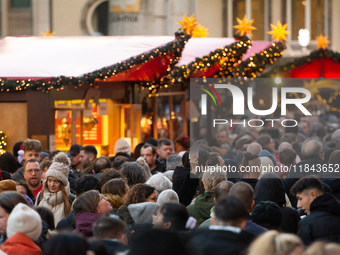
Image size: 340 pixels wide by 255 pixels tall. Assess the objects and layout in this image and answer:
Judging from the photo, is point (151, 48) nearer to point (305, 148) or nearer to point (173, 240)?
point (305, 148)

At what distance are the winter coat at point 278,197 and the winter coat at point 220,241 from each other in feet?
6.71

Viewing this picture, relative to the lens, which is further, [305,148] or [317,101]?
[317,101]

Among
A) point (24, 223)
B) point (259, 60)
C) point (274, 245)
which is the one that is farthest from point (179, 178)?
point (259, 60)

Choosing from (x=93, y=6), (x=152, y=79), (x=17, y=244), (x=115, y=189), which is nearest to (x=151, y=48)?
(x=152, y=79)

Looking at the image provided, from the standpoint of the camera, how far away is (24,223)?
4.10 meters

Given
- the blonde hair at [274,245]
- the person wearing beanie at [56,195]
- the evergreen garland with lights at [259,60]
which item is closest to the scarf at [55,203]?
the person wearing beanie at [56,195]

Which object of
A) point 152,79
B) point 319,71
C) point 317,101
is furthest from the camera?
point 317,101

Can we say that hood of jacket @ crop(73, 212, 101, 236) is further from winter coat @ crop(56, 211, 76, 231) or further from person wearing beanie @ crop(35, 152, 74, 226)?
person wearing beanie @ crop(35, 152, 74, 226)

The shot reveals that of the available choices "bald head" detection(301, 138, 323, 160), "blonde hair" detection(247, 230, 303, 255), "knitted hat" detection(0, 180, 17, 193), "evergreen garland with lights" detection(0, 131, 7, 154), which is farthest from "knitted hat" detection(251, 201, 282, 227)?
"evergreen garland with lights" detection(0, 131, 7, 154)

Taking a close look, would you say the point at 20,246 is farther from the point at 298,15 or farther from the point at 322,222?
the point at 298,15

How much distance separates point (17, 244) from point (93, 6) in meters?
24.9

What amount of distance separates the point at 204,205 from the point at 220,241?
6.74ft

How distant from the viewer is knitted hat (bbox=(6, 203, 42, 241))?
410 cm

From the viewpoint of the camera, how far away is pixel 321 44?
22188 mm
